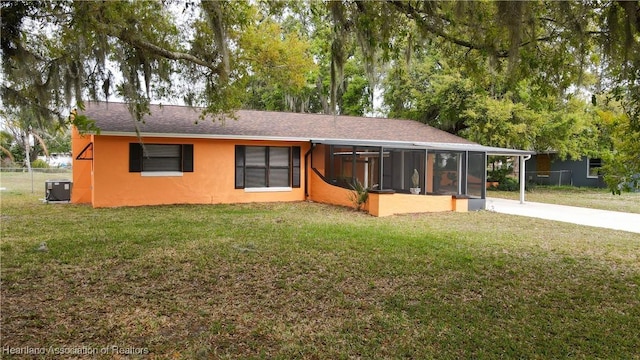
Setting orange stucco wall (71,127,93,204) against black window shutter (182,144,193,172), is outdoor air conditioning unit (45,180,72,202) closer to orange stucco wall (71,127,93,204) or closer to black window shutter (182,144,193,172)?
orange stucco wall (71,127,93,204)

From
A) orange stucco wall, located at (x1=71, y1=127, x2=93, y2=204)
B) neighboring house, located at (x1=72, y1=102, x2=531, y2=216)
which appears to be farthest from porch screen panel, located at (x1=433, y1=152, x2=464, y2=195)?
orange stucco wall, located at (x1=71, y1=127, x2=93, y2=204)

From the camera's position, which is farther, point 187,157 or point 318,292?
point 187,157

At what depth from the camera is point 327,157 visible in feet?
47.8

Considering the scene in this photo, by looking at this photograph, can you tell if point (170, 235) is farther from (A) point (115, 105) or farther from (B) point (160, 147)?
(A) point (115, 105)

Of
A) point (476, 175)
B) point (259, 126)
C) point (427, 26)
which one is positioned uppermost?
point (427, 26)

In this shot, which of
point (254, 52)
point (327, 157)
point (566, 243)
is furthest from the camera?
point (327, 157)

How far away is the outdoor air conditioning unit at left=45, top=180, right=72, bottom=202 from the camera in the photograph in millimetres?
13164

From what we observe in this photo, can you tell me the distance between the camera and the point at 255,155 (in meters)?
14.1

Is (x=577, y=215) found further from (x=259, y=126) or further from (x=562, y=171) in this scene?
(x=562, y=171)

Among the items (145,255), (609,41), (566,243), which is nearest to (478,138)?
(566,243)

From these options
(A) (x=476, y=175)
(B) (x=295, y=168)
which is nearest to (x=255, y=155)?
(B) (x=295, y=168)

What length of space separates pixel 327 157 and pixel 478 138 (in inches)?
382

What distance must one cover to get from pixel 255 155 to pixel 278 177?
1.12 meters

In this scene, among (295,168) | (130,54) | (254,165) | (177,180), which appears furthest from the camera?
(295,168)
